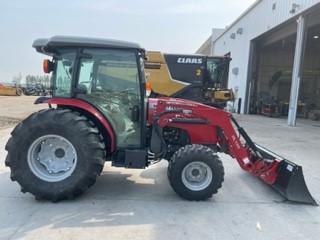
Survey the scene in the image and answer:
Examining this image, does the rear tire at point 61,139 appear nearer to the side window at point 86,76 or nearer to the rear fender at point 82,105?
the rear fender at point 82,105

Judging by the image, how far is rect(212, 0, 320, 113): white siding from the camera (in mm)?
16127

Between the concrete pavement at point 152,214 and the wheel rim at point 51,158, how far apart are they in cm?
39

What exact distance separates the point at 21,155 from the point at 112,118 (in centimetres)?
129

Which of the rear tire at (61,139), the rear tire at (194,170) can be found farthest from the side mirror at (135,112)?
the rear tire at (194,170)

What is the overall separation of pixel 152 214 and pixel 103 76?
6.43ft

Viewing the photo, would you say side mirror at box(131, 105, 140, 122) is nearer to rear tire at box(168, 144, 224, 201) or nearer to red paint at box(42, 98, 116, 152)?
red paint at box(42, 98, 116, 152)

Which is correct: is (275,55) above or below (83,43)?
above

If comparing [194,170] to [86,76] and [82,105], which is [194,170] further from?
[86,76]

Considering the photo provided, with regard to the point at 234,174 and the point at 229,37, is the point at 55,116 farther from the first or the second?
the point at 229,37

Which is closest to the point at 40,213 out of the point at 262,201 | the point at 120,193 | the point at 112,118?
the point at 120,193

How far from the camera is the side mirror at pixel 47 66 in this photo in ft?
15.0

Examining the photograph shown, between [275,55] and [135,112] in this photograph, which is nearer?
[135,112]

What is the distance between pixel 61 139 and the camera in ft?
14.4

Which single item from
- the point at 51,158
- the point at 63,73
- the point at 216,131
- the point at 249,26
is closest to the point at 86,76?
the point at 63,73
